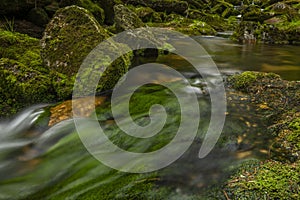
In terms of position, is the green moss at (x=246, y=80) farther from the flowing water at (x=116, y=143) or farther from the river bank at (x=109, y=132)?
the flowing water at (x=116, y=143)

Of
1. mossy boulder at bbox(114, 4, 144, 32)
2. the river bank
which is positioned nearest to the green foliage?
the river bank

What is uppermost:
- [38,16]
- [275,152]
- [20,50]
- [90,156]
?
[38,16]

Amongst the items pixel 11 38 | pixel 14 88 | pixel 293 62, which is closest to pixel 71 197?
pixel 14 88

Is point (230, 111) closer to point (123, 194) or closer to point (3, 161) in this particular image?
point (123, 194)

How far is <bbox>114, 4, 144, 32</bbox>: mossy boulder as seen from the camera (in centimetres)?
895

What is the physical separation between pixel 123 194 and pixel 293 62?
8092 mm

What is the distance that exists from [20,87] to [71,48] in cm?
126

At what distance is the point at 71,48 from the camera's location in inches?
205

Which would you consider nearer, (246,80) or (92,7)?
(246,80)

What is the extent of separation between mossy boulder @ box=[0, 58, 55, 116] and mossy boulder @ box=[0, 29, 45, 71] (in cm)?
53

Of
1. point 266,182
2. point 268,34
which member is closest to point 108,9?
point 268,34

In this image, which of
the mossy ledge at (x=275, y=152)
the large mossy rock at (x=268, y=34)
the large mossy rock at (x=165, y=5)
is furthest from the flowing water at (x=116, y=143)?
the large mossy rock at (x=165, y=5)

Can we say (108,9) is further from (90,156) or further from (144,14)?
(90,156)

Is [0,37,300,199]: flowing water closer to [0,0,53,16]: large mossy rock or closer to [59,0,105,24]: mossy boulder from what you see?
[0,0,53,16]: large mossy rock
